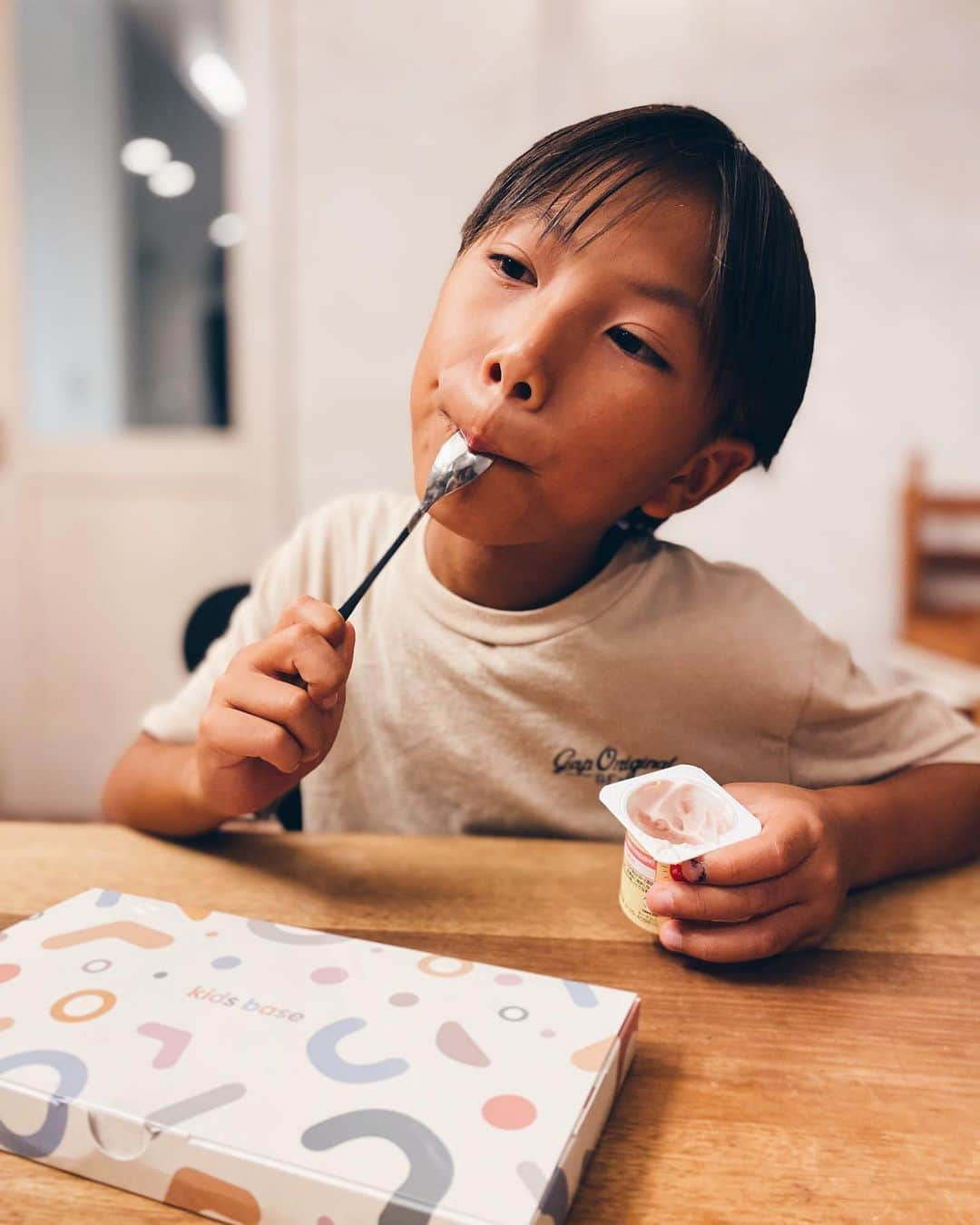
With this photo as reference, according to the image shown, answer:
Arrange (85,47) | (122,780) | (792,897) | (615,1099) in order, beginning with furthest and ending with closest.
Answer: (85,47) → (122,780) → (792,897) → (615,1099)

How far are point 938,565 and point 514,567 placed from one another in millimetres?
1921

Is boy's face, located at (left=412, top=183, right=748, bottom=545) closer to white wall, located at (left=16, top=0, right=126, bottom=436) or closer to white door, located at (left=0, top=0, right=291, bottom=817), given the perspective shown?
white door, located at (left=0, top=0, right=291, bottom=817)

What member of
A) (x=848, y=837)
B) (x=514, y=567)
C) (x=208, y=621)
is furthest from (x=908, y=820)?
(x=208, y=621)

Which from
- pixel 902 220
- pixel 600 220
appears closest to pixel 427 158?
pixel 902 220

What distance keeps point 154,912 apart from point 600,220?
0.41 m

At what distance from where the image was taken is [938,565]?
2277 millimetres

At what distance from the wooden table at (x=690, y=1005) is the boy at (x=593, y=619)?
0.03 m

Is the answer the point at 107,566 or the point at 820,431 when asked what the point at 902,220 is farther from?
the point at 107,566

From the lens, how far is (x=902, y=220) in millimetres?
2137

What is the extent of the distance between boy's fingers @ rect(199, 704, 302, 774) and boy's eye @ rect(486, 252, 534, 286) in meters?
0.27

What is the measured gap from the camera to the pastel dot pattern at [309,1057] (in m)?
0.27

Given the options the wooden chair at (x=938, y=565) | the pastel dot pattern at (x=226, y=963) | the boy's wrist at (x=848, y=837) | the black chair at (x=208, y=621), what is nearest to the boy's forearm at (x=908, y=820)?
the boy's wrist at (x=848, y=837)

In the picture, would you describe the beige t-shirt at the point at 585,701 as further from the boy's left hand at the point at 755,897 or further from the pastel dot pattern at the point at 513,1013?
the pastel dot pattern at the point at 513,1013

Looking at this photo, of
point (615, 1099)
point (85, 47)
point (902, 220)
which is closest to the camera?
point (615, 1099)
